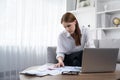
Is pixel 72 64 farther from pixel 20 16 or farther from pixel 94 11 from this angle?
pixel 94 11

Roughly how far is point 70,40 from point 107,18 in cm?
178

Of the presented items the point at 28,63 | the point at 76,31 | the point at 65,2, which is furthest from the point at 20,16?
the point at 76,31

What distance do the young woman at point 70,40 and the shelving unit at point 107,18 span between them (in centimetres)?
156

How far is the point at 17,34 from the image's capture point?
3383 millimetres

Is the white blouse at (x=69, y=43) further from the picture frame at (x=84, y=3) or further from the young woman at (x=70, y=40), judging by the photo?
the picture frame at (x=84, y=3)

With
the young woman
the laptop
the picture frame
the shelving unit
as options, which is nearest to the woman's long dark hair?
the young woman

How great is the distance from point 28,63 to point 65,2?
1595mm

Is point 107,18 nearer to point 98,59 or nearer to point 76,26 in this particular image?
point 76,26

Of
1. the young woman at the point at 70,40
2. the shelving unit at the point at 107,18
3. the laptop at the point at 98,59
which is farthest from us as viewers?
the shelving unit at the point at 107,18

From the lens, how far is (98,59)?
54.4 inches

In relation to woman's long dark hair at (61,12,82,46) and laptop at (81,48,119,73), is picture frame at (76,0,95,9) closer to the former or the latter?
woman's long dark hair at (61,12,82,46)

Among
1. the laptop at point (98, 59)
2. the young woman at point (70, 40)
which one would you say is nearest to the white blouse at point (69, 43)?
the young woman at point (70, 40)

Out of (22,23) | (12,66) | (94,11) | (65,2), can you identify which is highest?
(65,2)

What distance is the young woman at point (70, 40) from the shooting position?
1952 mm
